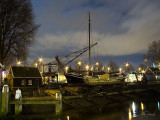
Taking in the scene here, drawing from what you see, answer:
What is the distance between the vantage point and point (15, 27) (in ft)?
89.8

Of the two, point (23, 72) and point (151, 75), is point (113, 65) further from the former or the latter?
point (23, 72)

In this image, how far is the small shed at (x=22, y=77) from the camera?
37.3 metres

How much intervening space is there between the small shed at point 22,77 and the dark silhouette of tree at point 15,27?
9.36 m

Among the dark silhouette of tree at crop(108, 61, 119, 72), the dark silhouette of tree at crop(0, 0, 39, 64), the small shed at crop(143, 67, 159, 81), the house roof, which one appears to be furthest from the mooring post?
the dark silhouette of tree at crop(108, 61, 119, 72)

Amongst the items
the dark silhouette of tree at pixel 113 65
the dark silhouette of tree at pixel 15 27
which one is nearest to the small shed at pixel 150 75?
the dark silhouette of tree at pixel 113 65

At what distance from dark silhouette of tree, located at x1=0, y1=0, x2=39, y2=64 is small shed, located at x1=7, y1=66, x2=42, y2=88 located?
30.7ft

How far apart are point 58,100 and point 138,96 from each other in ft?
87.1

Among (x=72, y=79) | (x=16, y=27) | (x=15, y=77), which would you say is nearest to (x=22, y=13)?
(x=16, y=27)

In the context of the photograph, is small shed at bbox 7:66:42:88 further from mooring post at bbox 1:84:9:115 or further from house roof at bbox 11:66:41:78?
mooring post at bbox 1:84:9:115

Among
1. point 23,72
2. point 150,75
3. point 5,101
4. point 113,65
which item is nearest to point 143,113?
point 5,101

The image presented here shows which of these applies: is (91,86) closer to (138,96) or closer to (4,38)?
(138,96)

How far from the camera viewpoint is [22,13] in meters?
27.9

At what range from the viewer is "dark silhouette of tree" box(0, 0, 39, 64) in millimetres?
26061

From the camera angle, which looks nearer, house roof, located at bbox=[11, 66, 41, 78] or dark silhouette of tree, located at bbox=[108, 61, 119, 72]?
house roof, located at bbox=[11, 66, 41, 78]
